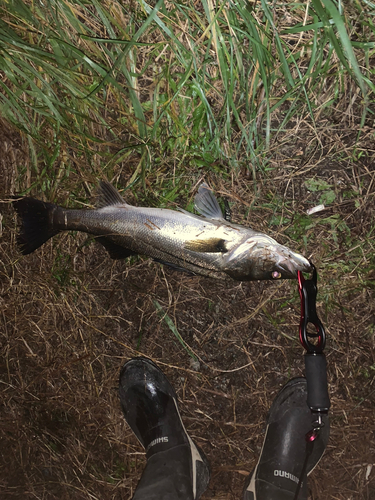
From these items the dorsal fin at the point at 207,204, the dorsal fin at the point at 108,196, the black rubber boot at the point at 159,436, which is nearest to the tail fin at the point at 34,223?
the dorsal fin at the point at 108,196

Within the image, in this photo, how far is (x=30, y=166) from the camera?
2984 mm

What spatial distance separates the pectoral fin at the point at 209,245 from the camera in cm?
245

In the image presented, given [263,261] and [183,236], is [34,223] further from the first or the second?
[263,261]

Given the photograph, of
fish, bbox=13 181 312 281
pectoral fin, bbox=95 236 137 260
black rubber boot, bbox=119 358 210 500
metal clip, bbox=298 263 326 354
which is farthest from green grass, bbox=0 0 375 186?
black rubber boot, bbox=119 358 210 500

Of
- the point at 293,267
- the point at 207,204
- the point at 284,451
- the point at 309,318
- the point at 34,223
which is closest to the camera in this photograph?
the point at 309,318

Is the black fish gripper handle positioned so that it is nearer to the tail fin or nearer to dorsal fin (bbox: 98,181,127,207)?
dorsal fin (bbox: 98,181,127,207)

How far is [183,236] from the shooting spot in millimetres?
2484

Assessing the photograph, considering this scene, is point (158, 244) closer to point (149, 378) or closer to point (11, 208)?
point (149, 378)

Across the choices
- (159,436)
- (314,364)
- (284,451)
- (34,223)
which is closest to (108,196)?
(34,223)

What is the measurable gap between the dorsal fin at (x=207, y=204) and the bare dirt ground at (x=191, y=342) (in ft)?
0.63

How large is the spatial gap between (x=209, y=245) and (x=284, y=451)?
1.89 metres

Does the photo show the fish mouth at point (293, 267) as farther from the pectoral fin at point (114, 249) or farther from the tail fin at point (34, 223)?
the tail fin at point (34, 223)

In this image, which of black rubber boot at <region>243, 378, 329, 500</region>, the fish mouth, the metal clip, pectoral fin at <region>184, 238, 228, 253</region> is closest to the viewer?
the metal clip

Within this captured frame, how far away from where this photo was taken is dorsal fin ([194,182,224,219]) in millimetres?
2596
